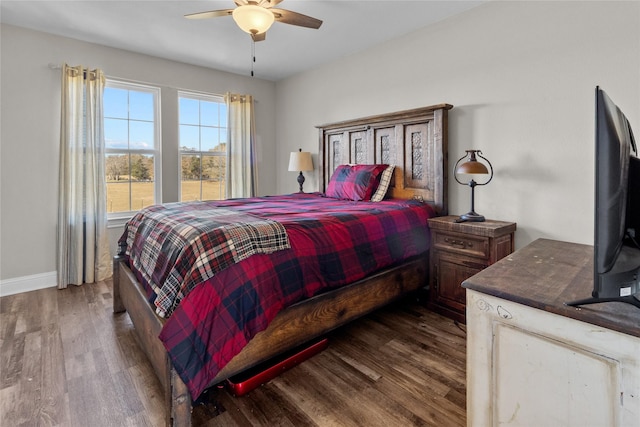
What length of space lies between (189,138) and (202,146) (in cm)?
19

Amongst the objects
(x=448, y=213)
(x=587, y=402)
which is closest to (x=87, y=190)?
(x=448, y=213)

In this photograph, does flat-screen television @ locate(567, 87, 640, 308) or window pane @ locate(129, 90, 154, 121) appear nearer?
flat-screen television @ locate(567, 87, 640, 308)

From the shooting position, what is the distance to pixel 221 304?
147 cm

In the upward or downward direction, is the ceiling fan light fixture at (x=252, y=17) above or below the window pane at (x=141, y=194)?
above

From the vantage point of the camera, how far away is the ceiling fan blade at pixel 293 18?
224 centimetres

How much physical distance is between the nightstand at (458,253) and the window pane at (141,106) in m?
3.47

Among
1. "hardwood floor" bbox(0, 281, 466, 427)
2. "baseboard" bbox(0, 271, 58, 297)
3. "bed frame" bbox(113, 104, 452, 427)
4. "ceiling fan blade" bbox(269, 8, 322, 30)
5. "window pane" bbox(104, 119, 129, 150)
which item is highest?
"ceiling fan blade" bbox(269, 8, 322, 30)

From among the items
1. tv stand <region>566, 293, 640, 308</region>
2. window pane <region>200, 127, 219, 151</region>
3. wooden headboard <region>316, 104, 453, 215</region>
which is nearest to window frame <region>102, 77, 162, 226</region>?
window pane <region>200, 127, 219, 151</region>

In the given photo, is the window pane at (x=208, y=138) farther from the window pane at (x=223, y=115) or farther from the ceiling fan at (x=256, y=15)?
the ceiling fan at (x=256, y=15)

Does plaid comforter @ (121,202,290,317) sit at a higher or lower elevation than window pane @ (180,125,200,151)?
lower

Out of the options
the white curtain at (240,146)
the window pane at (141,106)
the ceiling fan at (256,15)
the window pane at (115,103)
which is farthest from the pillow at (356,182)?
the window pane at (115,103)

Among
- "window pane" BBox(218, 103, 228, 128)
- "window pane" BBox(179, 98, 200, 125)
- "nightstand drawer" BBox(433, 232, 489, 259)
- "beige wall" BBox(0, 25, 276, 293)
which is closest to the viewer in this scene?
"nightstand drawer" BBox(433, 232, 489, 259)

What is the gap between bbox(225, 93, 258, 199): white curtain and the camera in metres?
4.43

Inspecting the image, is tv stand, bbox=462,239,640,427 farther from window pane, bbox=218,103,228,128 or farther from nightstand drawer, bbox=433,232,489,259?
window pane, bbox=218,103,228,128
